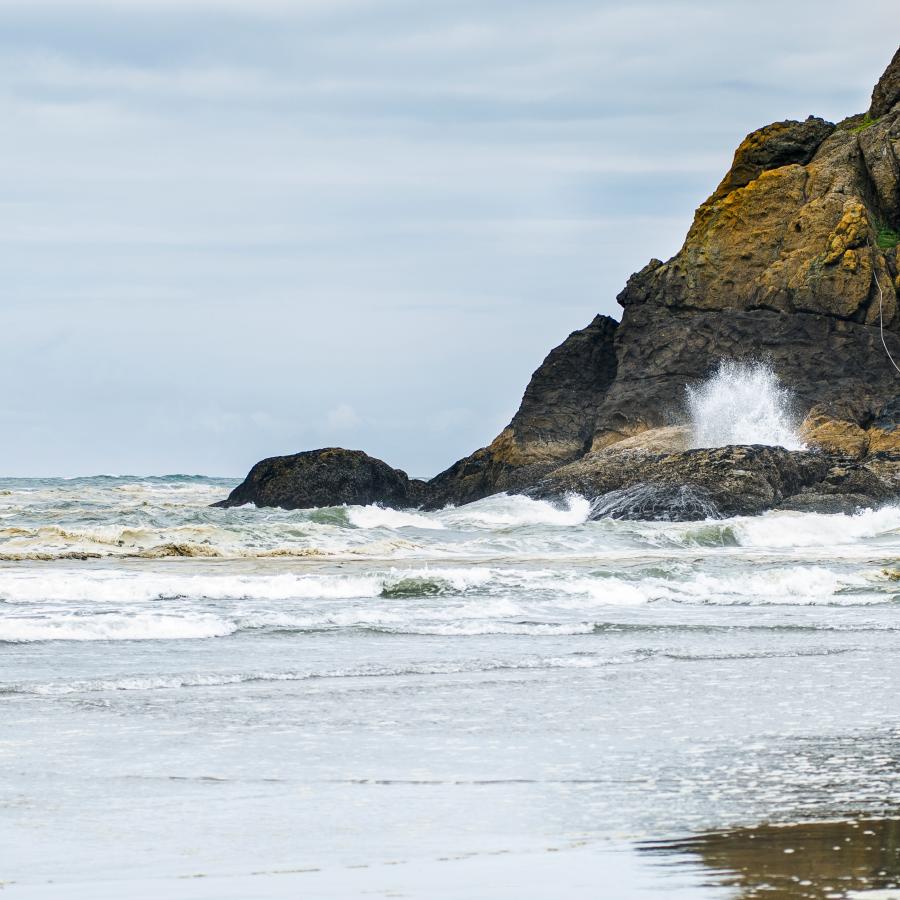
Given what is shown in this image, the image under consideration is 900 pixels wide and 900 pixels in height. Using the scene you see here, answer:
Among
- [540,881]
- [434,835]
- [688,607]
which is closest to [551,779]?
[434,835]

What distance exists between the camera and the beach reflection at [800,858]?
3975mm

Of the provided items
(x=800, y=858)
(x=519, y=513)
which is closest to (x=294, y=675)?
(x=800, y=858)

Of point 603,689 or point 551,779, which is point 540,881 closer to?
point 551,779

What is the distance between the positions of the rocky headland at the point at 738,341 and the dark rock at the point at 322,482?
0.04m

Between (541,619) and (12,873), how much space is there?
26.2ft

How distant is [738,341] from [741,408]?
217cm

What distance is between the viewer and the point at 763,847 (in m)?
4.54

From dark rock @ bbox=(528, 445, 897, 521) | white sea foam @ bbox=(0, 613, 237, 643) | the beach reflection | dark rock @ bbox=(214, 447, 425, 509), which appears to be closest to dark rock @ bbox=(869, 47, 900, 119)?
dark rock @ bbox=(528, 445, 897, 521)

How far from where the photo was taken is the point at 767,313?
3694 cm

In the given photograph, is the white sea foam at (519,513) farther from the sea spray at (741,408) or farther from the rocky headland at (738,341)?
the sea spray at (741,408)

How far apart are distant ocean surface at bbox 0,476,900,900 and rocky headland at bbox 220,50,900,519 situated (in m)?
17.8

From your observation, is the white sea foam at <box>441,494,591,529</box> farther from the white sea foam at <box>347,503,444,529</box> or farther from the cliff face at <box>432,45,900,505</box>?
the cliff face at <box>432,45,900,505</box>

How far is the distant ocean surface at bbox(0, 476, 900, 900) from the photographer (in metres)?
4.56

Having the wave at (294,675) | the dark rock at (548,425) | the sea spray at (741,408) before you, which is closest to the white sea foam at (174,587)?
the wave at (294,675)
